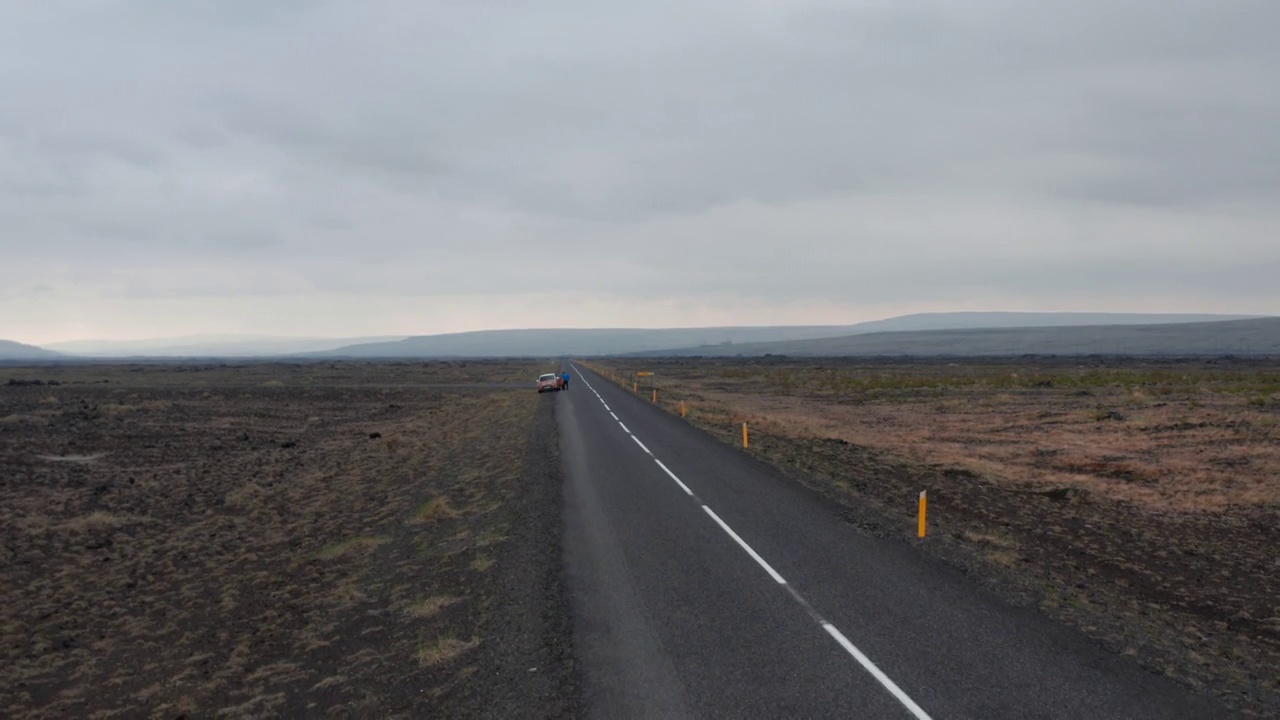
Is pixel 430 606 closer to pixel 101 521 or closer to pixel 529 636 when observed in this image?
pixel 529 636

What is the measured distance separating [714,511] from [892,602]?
20.9ft

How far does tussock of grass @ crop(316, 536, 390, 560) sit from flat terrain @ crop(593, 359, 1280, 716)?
980cm

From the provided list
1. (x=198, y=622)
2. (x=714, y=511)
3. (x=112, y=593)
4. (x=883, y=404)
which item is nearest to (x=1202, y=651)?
(x=714, y=511)

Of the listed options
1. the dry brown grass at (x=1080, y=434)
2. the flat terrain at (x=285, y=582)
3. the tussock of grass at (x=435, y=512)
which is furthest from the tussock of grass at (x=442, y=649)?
the dry brown grass at (x=1080, y=434)

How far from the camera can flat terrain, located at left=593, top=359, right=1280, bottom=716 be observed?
10320mm

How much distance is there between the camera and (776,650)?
895cm

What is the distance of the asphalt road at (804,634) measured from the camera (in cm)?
768

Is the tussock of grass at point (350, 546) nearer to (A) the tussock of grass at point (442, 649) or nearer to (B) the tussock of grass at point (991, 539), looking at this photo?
(A) the tussock of grass at point (442, 649)

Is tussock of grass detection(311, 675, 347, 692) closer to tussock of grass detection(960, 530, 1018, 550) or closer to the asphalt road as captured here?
the asphalt road

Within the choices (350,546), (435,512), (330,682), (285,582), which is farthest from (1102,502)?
(285,582)

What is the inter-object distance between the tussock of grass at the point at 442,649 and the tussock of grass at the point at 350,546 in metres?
6.98

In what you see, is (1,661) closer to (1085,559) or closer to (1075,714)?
(1075,714)

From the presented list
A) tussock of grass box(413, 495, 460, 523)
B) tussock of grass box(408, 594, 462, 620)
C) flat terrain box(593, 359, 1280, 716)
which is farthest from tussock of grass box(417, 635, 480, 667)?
tussock of grass box(413, 495, 460, 523)

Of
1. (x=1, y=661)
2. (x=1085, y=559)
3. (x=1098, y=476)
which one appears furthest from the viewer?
(x=1098, y=476)
